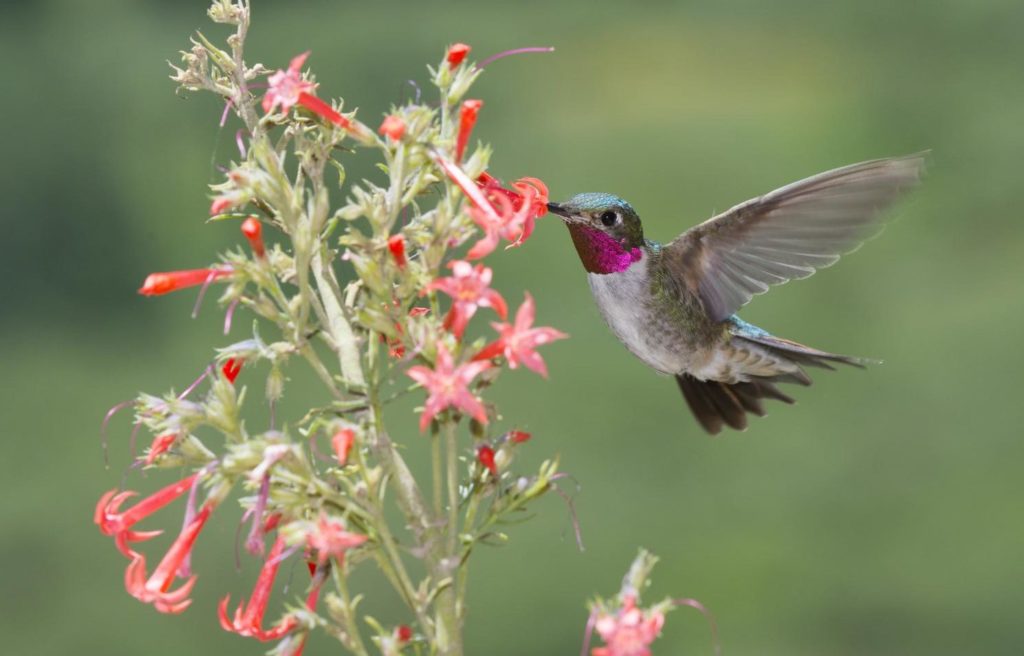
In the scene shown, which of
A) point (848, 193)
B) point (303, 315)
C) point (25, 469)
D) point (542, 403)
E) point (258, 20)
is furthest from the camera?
point (258, 20)

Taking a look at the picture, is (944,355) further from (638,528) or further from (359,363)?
(359,363)

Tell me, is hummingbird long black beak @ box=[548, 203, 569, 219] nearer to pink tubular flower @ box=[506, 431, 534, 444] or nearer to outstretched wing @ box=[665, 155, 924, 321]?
outstretched wing @ box=[665, 155, 924, 321]

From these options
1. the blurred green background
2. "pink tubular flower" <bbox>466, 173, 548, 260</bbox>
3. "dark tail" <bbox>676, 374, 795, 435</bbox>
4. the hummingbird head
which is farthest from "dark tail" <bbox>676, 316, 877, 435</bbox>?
the blurred green background

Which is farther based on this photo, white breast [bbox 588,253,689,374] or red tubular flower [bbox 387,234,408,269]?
white breast [bbox 588,253,689,374]

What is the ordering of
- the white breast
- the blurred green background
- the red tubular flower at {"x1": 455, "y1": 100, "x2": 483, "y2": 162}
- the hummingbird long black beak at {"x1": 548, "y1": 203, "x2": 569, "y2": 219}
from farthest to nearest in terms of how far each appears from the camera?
the blurred green background < the white breast < the hummingbird long black beak at {"x1": 548, "y1": 203, "x2": 569, "y2": 219} < the red tubular flower at {"x1": 455, "y1": 100, "x2": 483, "y2": 162}

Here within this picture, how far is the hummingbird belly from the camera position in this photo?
1.18 m

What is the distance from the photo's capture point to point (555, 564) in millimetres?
3023

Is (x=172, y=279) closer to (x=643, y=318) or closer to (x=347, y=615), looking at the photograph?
(x=347, y=615)

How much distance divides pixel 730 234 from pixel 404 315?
0.54 m

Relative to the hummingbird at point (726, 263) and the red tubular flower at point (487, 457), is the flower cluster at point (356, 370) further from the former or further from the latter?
the hummingbird at point (726, 263)

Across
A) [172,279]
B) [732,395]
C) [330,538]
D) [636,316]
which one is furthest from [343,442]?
[732,395]

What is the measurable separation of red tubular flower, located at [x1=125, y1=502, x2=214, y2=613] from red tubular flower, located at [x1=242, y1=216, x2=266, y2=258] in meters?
0.17

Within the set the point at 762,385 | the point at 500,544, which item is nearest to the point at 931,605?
the point at 762,385

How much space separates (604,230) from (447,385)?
1.52 feet
